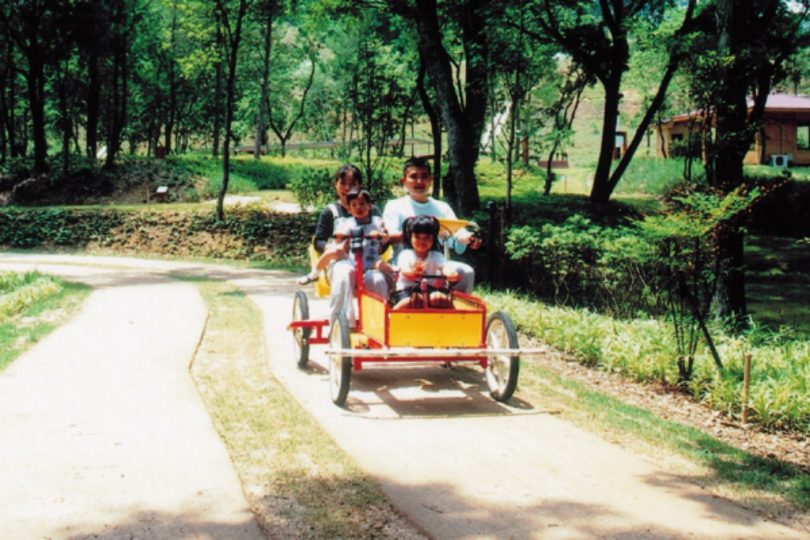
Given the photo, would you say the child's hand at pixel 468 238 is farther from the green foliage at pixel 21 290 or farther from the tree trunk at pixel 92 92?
the tree trunk at pixel 92 92

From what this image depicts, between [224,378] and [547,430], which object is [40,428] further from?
[547,430]

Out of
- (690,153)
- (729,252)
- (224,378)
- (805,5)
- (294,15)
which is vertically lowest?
(224,378)

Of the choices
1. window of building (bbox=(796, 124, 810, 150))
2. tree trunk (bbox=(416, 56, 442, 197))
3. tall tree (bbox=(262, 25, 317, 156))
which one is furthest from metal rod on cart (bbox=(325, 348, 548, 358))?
window of building (bbox=(796, 124, 810, 150))

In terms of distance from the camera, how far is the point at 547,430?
590cm

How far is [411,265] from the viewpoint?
698 centimetres

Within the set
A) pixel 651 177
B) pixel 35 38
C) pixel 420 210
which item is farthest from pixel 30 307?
pixel 651 177

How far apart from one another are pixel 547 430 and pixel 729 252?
3905mm

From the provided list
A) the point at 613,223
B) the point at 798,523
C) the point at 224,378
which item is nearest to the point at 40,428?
the point at 224,378

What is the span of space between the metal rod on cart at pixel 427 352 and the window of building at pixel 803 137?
4452 cm

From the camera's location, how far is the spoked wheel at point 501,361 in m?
6.40

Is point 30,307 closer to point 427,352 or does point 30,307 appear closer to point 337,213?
point 337,213

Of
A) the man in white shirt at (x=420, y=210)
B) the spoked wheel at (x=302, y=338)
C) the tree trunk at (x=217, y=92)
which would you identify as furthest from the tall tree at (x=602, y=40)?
the spoked wheel at (x=302, y=338)

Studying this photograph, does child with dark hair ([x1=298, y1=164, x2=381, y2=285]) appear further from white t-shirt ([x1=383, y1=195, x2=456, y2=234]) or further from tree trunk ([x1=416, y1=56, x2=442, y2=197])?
tree trunk ([x1=416, y1=56, x2=442, y2=197])

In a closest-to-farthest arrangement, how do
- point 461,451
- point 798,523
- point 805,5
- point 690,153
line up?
point 798,523, point 461,451, point 690,153, point 805,5
